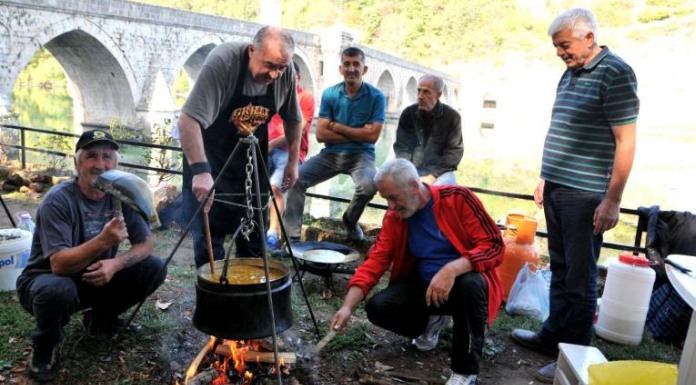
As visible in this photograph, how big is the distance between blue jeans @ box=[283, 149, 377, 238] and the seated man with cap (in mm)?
2162

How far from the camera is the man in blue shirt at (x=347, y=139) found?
5.01 meters

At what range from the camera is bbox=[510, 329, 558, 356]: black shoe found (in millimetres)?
3414

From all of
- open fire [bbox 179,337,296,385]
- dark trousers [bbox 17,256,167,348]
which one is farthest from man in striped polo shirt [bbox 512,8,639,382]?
dark trousers [bbox 17,256,167,348]

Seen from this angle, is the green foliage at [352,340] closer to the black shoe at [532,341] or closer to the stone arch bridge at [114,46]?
the black shoe at [532,341]

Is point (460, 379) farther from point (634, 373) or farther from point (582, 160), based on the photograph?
point (582, 160)

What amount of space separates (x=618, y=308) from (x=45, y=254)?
3.69 meters

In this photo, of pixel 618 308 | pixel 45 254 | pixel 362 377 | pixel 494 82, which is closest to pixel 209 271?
pixel 45 254

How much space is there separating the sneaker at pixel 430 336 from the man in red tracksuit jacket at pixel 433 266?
0.14 meters

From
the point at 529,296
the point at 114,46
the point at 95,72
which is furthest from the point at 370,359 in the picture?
the point at 95,72

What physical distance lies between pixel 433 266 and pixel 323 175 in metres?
2.37

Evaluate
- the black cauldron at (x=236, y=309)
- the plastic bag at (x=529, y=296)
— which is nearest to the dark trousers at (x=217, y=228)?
the black cauldron at (x=236, y=309)

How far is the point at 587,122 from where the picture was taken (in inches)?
115

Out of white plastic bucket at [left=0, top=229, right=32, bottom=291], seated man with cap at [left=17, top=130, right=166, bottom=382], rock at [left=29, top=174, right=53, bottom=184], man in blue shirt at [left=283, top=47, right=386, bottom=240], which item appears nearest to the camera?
seated man with cap at [left=17, top=130, right=166, bottom=382]

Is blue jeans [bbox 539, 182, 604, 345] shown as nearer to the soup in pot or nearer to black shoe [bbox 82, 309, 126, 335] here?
the soup in pot
